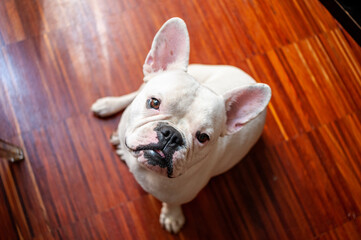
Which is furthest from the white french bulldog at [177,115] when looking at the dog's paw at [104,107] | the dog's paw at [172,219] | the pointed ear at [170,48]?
the dog's paw at [104,107]

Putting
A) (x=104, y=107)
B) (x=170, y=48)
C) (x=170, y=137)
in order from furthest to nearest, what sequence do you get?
1. (x=104, y=107)
2. (x=170, y=48)
3. (x=170, y=137)

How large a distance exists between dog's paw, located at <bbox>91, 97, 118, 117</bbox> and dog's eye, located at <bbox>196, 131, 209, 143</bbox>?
1.07 metres

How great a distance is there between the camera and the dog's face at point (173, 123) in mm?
1444

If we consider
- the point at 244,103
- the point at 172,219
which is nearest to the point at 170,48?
the point at 244,103

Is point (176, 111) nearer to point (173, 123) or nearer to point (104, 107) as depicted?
point (173, 123)

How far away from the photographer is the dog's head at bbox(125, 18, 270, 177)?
1452mm

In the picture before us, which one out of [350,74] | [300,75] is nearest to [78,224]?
[300,75]

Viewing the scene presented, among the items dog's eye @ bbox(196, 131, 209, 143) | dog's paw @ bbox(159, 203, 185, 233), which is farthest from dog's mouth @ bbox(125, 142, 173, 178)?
dog's paw @ bbox(159, 203, 185, 233)

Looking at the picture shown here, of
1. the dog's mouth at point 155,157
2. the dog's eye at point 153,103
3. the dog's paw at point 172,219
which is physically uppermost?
the dog's eye at point 153,103

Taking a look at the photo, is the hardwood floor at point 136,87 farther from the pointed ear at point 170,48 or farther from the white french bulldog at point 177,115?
the pointed ear at point 170,48

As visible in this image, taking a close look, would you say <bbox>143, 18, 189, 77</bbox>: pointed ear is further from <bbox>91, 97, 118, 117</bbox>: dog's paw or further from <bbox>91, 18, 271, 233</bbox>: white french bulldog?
<bbox>91, 97, 118, 117</bbox>: dog's paw

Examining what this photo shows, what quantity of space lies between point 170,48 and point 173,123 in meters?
0.40

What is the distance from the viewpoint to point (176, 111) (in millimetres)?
1491

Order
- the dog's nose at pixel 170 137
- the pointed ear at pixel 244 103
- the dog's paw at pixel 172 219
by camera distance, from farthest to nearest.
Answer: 1. the dog's paw at pixel 172 219
2. the pointed ear at pixel 244 103
3. the dog's nose at pixel 170 137
